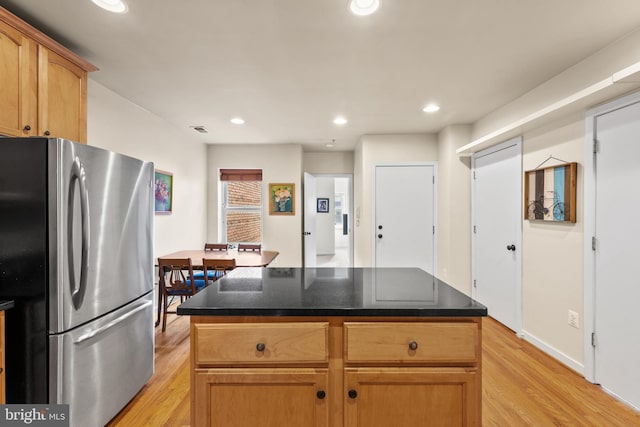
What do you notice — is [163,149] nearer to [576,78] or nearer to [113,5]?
[113,5]

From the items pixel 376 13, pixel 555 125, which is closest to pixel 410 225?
pixel 555 125

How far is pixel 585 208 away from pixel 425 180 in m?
2.27

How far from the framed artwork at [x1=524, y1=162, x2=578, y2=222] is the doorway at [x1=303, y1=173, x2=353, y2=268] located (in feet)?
10.4

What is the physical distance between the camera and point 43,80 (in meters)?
1.76

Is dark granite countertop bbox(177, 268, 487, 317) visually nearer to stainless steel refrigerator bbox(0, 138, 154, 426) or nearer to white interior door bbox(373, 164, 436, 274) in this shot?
stainless steel refrigerator bbox(0, 138, 154, 426)

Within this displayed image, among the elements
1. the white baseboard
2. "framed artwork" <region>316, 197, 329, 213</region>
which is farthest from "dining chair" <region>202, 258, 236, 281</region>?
"framed artwork" <region>316, 197, 329, 213</region>

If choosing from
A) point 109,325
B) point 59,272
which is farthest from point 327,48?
point 109,325

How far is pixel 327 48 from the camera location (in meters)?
2.09

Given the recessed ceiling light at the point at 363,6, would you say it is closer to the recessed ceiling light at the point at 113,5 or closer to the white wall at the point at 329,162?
the recessed ceiling light at the point at 113,5

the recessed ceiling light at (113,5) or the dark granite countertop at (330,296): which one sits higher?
the recessed ceiling light at (113,5)

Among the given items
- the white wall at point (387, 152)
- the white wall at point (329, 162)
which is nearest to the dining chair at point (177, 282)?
the white wall at point (387, 152)

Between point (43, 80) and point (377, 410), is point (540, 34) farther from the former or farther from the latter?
point (43, 80)

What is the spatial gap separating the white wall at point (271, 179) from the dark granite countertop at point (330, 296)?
3455mm

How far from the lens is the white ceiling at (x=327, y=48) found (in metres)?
1.70
